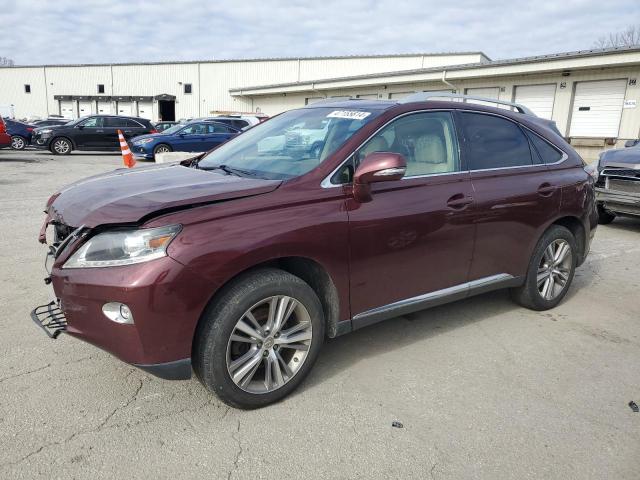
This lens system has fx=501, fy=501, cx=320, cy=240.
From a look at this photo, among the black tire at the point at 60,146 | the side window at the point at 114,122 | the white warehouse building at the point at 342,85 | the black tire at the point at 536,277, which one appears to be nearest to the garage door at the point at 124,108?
the white warehouse building at the point at 342,85

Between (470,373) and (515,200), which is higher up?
(515,200)

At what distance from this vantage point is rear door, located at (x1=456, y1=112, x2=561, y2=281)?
378 centimetres

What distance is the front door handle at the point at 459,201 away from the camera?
353 cm

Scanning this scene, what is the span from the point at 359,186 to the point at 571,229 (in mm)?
2693

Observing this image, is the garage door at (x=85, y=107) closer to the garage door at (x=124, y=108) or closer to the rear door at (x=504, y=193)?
the garage door at (x=124, y=108)

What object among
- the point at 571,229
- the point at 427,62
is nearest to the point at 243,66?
the point at 427,62

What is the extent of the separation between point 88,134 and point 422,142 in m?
20.2

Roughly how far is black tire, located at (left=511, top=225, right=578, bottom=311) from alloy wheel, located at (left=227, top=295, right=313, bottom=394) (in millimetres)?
2335

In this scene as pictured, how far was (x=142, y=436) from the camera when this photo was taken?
2.60 meters

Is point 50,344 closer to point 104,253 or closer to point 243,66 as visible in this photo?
point 104,253

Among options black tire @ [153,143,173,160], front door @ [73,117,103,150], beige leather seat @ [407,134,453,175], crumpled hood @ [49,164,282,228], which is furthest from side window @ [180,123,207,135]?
beige leather seat @ [407,134,453,175]

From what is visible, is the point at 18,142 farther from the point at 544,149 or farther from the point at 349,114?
the point at 544,149

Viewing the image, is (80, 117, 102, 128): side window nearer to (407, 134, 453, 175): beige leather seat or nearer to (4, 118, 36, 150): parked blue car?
(4, 118, 36, 150): parked blue car

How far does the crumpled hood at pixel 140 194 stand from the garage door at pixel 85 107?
55003 millimetres
